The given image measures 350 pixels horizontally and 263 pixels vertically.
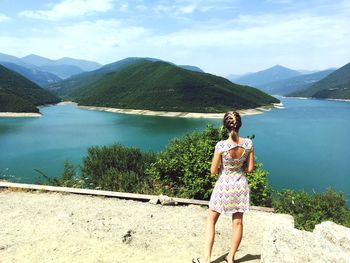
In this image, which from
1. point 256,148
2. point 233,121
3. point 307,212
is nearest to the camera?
point 233,121

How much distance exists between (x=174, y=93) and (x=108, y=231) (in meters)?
146

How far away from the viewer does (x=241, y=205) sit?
6.05 meters

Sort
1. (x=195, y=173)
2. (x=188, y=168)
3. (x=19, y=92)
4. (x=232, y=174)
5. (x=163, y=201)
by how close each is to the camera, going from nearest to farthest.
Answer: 1. (x=232, y=174)
2. (x=163, y=201)
3. (x=195, y=173)
4. (x=188, y=168)
5. (x=19, y=92)

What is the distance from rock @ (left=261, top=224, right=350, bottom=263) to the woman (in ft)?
2.10

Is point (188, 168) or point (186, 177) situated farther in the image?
point (188, 168)

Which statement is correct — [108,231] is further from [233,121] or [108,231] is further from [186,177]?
[186,177]

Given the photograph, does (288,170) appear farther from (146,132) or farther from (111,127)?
(111,127)

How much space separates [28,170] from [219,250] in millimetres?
41335

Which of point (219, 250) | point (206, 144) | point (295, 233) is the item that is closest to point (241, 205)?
point (295, 233)

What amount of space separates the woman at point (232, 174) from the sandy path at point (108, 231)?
1107mm

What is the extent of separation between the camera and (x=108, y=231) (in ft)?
27.2

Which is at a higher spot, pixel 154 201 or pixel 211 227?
pixel 211 227

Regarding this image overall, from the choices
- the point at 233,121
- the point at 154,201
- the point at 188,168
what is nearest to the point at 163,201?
the point at 154,201

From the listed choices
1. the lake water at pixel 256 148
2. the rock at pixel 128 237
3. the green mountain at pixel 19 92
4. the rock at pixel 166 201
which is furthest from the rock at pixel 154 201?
the green mountain at pixel 19 92
